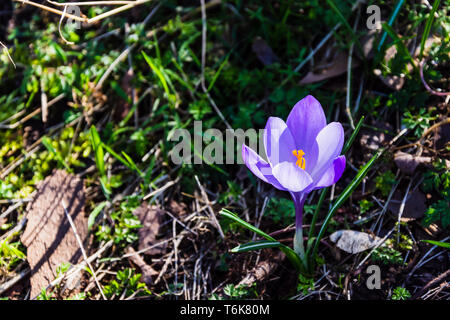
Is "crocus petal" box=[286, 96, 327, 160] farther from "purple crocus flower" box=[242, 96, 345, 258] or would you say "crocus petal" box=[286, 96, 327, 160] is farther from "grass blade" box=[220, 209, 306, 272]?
"grass blade" box=[220, 209, 306, 272]

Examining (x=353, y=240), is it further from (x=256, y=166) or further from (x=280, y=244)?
(x=256, y=166)

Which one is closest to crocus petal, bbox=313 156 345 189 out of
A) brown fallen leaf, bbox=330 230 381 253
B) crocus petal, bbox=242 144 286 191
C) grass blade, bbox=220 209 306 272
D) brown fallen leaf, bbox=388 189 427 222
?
crocus petal, bbox=242 144 286 191

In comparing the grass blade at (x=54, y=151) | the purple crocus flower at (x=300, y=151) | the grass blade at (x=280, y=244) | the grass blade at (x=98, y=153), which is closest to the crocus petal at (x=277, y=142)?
the purple crocus flower at (x=300, y=151)

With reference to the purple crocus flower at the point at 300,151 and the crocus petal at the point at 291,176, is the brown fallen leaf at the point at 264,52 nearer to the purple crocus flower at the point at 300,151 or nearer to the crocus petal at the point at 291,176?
the purple crocus flower at the point at 300,151

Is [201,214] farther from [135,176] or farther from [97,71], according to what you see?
[97,71]

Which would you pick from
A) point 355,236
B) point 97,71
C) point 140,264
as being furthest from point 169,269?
point 97,71
